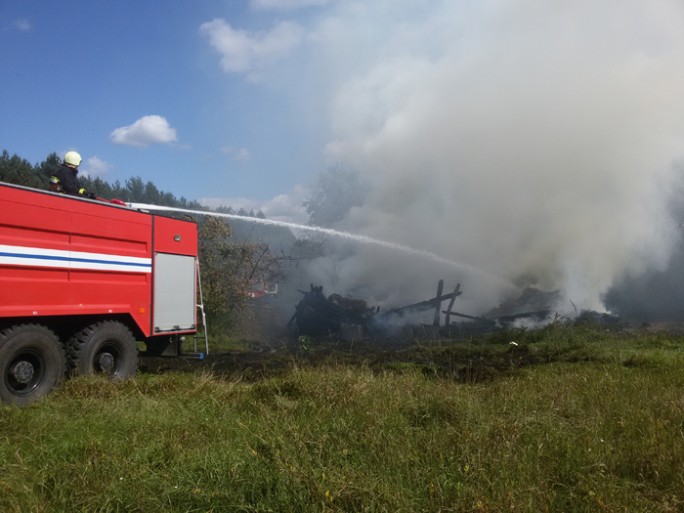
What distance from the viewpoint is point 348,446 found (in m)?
4.05

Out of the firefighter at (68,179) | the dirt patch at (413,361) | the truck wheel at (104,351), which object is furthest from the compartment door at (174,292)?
the firefighter at (68,179)

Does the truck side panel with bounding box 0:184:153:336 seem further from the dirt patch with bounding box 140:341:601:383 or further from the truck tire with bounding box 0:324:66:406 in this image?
the dirt patch with bounding box 140:341:601:383

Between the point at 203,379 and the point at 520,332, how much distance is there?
8.17 m

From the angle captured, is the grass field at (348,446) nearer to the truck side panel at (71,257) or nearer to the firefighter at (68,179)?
the truck side panel at (71,257)

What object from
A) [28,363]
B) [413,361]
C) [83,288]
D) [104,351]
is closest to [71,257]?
Result: [83,288]

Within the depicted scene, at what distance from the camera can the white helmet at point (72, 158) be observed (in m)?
7.95

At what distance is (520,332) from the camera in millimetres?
12414

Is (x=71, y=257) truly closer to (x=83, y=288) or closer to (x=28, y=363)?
(x=83, y=288)

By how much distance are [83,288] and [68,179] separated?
5.62 ft

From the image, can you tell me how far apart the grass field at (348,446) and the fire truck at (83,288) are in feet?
2.06

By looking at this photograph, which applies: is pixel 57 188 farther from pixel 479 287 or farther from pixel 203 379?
pixel 479 287

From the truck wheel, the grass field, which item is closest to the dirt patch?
the truck wheel

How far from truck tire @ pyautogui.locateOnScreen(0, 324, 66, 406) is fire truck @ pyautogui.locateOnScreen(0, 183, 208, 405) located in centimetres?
1

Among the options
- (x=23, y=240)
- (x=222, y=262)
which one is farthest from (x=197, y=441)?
(x=222, y=262)
